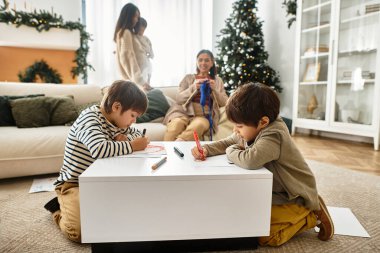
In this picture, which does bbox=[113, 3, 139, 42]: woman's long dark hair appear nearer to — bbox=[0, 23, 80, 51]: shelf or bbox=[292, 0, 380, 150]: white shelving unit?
bbox=[0, 23, 80, 51]: shelf

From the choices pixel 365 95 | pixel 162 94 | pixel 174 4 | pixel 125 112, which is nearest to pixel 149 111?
pixel 162 94

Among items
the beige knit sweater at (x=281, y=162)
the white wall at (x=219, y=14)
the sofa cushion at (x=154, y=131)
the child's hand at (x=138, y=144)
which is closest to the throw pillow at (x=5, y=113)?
the sofa cushion at (x=154, y=131)

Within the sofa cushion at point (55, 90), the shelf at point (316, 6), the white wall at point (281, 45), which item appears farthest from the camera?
the white wall at point (281, 45)

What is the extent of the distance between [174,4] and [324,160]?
356 cm

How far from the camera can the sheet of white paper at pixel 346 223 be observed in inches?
46.1

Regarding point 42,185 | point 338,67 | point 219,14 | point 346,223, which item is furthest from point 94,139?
point 219,14

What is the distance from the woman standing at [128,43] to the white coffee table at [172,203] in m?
1.93

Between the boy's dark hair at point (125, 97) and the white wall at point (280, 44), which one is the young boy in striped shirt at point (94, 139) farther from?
the white wall at point (280, 44)

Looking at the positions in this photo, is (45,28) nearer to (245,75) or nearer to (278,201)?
(245,75)

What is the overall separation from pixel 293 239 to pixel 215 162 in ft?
1.46

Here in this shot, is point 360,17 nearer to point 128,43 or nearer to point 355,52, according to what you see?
point 355,52

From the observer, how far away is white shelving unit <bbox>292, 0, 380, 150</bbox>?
9.71ft

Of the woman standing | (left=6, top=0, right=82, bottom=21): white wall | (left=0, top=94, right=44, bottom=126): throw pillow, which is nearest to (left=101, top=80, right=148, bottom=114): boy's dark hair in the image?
(left=0, top=94, right=44, bottom=126): throw pillow

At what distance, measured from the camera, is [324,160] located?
246 cm
